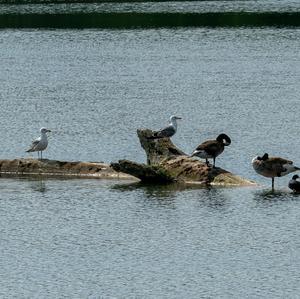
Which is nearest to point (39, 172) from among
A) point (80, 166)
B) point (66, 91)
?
point (80, 166)

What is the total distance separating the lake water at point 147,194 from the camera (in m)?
31.0

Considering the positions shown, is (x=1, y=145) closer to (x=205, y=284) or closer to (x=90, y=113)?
Answer: (x=90, y=113)

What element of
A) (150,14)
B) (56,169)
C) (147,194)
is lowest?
(147,194)

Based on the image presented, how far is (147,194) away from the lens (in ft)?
133

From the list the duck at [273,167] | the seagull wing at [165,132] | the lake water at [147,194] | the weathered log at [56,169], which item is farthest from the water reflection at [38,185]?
the duck at [273,167]

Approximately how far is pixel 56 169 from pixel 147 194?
13.6ft

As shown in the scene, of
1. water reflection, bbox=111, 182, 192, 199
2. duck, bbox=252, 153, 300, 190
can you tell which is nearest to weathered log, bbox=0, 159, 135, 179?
water reflection, bbox=111, 182, 192, 199

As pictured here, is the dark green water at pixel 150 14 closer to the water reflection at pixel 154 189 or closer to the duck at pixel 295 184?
the water reflection at pixel 154 189

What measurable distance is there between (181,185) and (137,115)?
65.1 feet

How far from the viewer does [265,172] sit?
4062 cm

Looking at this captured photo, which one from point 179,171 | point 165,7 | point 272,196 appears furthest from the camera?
point 165,7

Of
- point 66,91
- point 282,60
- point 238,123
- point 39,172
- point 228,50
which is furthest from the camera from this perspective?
point 228,50

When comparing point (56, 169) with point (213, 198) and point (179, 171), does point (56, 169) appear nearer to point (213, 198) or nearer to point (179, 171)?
point (179, 171)

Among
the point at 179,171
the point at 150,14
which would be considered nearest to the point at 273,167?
the point at 179,171
